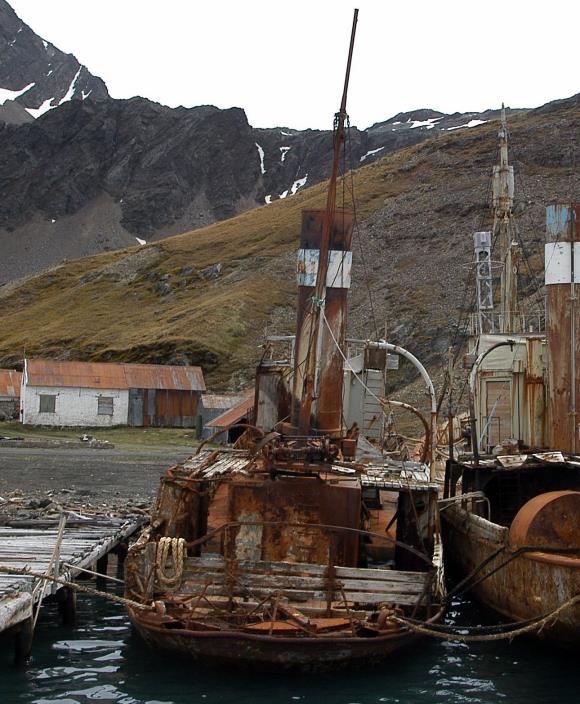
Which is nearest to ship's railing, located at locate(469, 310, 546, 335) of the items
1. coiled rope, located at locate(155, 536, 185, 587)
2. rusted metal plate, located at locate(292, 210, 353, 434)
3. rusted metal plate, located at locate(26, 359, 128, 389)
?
rusted metal plate, located at locate(292, 210, 353, 434)

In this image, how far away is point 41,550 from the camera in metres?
15.7

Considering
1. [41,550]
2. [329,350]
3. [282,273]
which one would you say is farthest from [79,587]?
[282,273]

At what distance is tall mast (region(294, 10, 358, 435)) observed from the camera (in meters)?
16.9

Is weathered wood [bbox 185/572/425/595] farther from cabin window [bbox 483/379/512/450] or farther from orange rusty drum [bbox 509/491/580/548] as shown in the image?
cabin window [bbox 483/379/512/450]

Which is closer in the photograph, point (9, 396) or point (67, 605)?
point (67, 605)

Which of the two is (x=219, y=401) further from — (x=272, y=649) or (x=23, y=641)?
(x=272, y=649)

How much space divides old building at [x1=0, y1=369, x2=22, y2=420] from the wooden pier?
45.0 m

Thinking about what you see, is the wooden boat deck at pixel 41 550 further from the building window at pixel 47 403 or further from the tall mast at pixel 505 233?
the building window at pixel 47 403

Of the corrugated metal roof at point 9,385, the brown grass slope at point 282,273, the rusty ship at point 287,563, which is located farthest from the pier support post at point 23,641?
the corrugated metal roof at point 9,385

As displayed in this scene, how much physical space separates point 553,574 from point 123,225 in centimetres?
18625

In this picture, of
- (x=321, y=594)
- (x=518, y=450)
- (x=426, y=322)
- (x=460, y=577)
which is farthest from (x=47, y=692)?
(x=426, y=322)

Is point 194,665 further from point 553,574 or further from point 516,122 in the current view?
point 516,122

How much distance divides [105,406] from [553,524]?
48.9 m

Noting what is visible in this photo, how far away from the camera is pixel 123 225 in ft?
631
